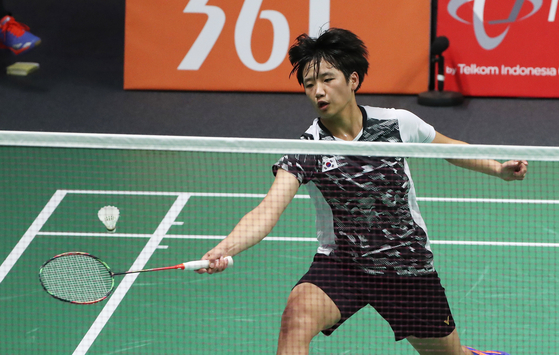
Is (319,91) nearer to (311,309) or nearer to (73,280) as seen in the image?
(311,309)

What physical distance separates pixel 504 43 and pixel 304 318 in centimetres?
621

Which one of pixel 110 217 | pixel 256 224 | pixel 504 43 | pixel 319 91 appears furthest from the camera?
pixel 504 43

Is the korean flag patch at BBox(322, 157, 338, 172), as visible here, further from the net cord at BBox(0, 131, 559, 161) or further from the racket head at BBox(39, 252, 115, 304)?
the racket head at BBox(39, 252, 115, 304)

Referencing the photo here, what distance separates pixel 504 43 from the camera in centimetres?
844

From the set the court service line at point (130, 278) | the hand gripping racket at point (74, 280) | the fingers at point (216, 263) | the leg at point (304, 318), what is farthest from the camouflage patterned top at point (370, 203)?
the court service line at point (130, 278)

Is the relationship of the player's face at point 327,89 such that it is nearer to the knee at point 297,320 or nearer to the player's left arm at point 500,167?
the player's left arm at point 500,167

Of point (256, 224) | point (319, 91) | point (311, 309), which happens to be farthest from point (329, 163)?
point (311, 309)

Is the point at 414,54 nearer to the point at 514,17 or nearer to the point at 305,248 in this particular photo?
the point at 514,17

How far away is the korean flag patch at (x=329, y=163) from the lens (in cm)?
320

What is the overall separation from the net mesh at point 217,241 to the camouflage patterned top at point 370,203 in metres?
0.04

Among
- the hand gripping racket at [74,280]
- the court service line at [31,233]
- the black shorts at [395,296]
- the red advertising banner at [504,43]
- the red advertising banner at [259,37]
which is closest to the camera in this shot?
the black shorts at [395,296]

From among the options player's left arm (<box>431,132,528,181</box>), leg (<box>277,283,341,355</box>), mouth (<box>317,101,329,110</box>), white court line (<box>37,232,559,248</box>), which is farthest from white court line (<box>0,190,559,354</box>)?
player's left arm (<box>431,132,528,181</box>)

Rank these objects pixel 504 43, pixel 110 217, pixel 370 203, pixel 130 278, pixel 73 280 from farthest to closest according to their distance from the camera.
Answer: pixel 504 43 → pixel 110 217 → pixel 130 278 → pixel 73 280 → pixel 370 203

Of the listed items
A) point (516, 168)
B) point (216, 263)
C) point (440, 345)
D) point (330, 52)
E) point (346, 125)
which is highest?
point (330, 52)
